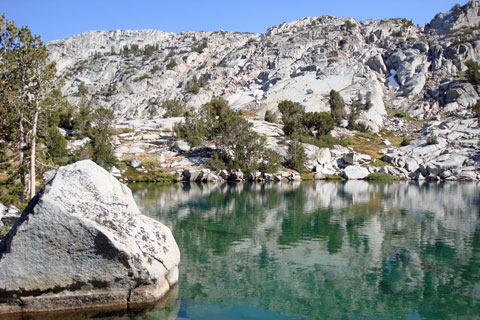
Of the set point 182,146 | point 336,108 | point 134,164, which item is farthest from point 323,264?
point 336,108

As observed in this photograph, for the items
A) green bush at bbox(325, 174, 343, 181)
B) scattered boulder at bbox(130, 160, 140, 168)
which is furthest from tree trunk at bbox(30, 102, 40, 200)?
green bush at bbox(325, 174, 343, 181)

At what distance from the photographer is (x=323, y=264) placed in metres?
20.0

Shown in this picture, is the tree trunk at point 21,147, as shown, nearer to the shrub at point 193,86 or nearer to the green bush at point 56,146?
the green bush at point 56,146

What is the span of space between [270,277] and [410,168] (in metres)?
84.2

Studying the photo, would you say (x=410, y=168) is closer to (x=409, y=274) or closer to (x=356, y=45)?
(x=409, y=274)

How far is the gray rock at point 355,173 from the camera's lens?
86062mm

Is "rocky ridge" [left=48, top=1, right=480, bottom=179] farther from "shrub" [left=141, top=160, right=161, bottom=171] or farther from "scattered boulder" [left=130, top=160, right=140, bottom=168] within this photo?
"scattered boulder" [left=130, top=160, right=140, bottom=168]

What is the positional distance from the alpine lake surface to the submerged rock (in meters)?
1.05

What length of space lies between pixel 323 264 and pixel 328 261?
748 millimetres

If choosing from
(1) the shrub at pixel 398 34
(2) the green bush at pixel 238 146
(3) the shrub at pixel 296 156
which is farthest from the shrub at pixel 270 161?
(1) the shrub at pixel 398 34

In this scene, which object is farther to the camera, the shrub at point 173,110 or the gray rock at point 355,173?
the shrub at point 173,110

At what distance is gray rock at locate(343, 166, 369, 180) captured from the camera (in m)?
86.1

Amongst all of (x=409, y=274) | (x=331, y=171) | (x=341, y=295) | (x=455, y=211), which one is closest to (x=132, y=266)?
(x=341, y=295)

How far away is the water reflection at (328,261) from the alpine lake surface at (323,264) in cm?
5
